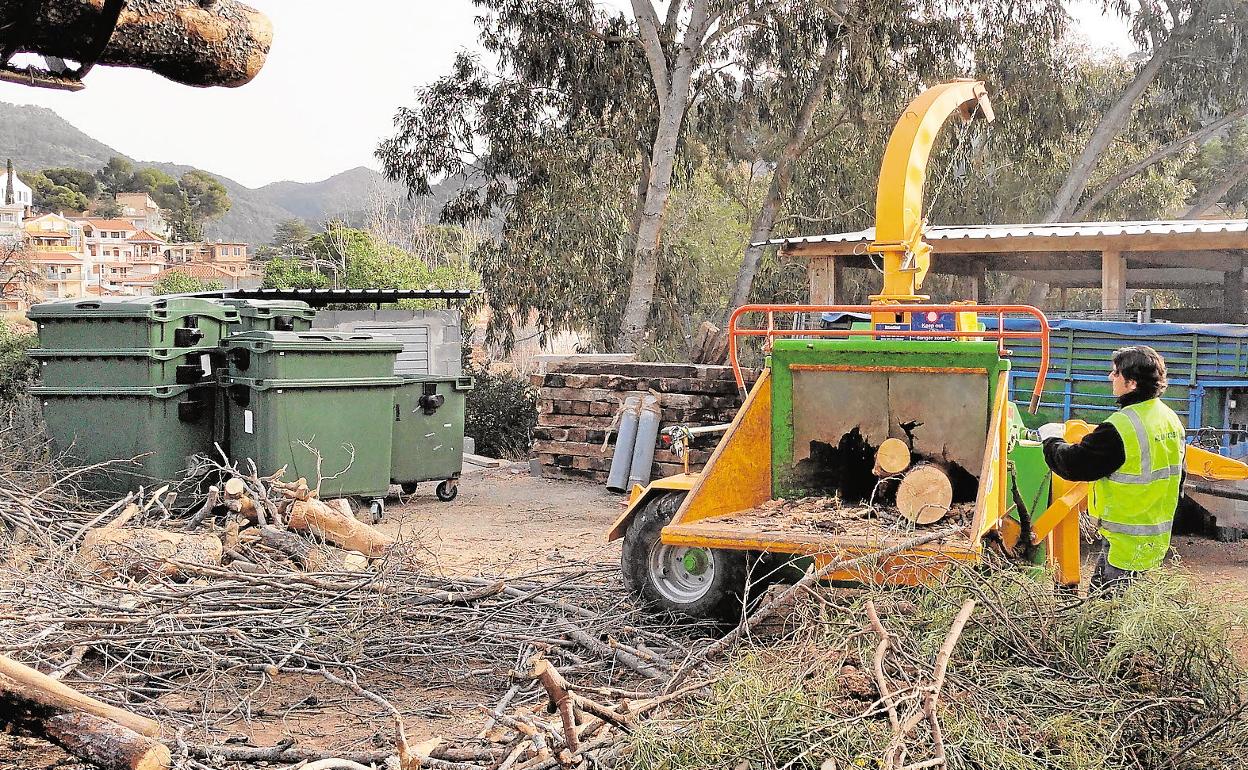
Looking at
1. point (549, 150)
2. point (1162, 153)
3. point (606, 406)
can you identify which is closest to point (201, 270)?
point (549, 150)

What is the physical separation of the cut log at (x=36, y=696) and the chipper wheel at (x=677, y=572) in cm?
295

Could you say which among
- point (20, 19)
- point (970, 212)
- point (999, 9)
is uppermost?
point (999, 9)

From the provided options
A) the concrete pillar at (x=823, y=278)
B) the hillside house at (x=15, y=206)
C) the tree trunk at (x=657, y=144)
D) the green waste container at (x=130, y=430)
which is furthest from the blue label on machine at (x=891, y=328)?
the hillside house at (x=15, y=206)

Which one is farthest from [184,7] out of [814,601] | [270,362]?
[270,362]

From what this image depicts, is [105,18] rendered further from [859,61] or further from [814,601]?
[859,61]

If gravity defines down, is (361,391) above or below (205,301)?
below

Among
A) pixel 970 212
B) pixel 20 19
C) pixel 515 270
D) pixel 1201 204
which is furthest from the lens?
pixel 1201 204

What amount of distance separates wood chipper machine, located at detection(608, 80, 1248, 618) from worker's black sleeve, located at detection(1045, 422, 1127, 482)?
315mm

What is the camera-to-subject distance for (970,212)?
27.1 meters

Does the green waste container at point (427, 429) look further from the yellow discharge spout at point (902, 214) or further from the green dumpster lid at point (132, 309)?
the yellow discharge spout at point (902, 214)

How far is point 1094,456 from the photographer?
17.3 feet

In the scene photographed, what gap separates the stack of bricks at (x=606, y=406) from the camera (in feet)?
39.5

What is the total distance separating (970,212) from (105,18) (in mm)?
26065

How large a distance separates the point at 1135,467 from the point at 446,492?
7563mm
